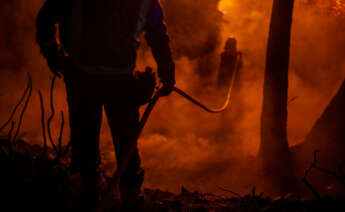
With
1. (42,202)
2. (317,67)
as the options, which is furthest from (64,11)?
(317,67)

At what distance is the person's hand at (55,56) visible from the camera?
7.60 feet

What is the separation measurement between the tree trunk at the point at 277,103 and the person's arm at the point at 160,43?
2648mm

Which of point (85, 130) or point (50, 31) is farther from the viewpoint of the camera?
point (85, 130)

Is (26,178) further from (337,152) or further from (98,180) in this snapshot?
(337,152)

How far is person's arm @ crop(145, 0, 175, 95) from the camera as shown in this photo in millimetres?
2594

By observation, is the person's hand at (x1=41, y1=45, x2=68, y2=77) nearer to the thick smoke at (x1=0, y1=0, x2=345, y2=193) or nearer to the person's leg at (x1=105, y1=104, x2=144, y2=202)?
the person's leg at (x1=105, y1=104, x2=144, y2=202)

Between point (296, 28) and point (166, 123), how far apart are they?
4.59 meters

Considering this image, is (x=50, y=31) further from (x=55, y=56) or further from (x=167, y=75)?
(x=167, y=75)

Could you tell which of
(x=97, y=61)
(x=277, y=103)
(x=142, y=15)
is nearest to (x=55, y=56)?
(x=97, y=61)

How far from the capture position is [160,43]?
2.69 meters

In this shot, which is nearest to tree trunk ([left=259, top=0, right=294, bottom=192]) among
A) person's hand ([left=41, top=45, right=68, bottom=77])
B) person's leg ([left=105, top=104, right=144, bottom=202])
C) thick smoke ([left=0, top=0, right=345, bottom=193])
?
thick smoke ([left=0, top=0, right=345, bottom=193])

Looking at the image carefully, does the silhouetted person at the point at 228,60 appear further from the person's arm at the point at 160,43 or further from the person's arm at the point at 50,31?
the person's arm at the point at 50,31

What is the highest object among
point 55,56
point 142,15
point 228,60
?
point 228,60

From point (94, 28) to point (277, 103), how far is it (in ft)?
11.3
